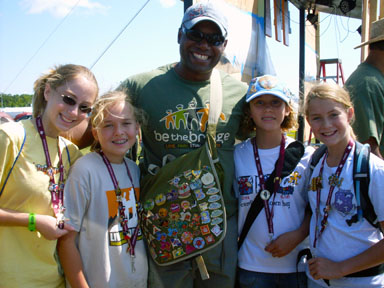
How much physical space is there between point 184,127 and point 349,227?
3.60 feet

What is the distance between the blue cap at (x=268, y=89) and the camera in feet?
7.16

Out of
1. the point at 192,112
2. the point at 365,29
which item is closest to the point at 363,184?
the point at 192,112

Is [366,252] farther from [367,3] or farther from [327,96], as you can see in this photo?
[367,3]

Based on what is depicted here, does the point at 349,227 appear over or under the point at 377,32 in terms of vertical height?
under

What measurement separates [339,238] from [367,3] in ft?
17.8

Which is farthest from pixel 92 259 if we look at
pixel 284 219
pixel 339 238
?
pixel 339 238

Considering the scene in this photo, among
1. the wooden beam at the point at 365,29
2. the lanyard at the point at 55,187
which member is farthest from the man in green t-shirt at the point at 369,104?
the wooden beam at the point at 365,29

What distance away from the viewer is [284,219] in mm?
2057

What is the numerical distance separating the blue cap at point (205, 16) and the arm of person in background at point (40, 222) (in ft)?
4.71

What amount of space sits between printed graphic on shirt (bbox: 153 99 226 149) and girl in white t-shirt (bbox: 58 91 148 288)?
25 cm

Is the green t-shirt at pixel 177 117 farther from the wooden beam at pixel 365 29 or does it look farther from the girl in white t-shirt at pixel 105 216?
the wooden beam at pixel 365 29

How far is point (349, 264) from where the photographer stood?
5.77 feet

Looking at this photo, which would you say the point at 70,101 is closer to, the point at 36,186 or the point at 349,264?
the point at 36,186

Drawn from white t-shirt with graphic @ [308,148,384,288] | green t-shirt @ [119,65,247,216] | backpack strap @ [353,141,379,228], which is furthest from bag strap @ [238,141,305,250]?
backpack strap @ [353,141,379,228]
